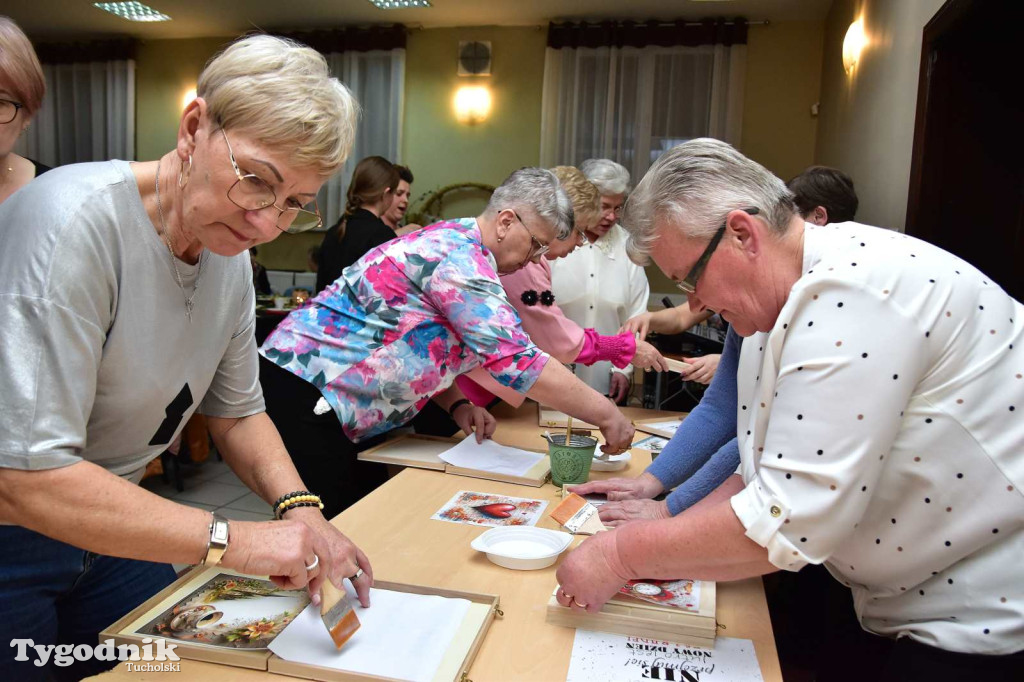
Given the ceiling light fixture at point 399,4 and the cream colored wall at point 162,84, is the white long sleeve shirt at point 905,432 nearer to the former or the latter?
the ceiling light fixture at point 399,4

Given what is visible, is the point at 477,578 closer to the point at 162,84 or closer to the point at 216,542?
the point at 216,542

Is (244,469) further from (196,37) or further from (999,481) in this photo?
(196,37)

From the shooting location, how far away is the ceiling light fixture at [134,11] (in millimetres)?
6869

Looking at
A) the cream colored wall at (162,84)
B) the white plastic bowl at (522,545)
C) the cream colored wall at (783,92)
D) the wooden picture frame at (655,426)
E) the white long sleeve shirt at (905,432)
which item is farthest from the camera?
the cream colored wall at (162,84)

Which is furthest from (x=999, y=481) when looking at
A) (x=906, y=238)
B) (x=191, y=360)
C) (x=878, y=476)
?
(x=191, y=360)

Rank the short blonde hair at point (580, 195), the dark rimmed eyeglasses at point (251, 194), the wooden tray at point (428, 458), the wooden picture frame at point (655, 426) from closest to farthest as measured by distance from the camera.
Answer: the dark rimmed eyeglasses at point (251, 194)
the wooden tray at point (428, 458)
the wooden picture frame at point (655, 426)
the short blonde hair at point (580, 195)

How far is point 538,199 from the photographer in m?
2.09

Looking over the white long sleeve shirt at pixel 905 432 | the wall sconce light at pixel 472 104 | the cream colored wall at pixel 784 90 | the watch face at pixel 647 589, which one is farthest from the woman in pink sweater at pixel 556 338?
the wall sconce light at pixel 472 104

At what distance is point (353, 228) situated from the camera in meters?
3.95

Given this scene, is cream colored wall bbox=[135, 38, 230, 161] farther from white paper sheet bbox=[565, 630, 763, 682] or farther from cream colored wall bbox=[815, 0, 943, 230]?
white paper sheet bbox=[565, 630, 763, 682]

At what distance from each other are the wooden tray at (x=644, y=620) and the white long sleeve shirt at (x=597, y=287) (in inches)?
90.0

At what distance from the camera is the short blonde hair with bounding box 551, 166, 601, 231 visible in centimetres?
268

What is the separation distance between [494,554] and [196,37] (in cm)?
803

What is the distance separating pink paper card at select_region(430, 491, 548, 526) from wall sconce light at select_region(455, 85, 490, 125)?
590cm
